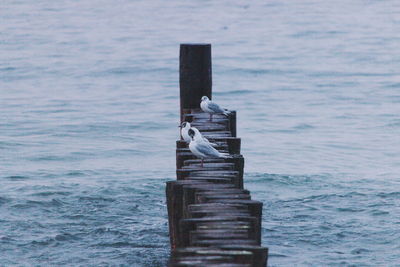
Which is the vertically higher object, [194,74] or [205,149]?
[194,74]

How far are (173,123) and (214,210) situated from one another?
16.3 metres

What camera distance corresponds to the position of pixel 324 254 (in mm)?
12609

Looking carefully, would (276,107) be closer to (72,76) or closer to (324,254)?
(72,76)

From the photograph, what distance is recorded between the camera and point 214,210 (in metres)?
8.23

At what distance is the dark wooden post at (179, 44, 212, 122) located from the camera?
44.8 ft

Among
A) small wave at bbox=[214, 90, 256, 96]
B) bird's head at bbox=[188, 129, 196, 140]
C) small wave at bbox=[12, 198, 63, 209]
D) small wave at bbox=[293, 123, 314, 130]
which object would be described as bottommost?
small wave at bbox=[12, 198, 63, 209]

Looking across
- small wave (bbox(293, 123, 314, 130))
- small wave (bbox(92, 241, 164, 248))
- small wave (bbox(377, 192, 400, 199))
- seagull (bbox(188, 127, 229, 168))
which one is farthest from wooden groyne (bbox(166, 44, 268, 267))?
small wave (bbox(293, 123, 314, 130))

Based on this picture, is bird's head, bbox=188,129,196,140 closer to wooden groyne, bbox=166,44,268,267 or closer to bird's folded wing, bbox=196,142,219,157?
wooden groyne, bbox=166,44,268,267

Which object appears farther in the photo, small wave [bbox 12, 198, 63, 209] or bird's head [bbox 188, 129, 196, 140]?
small wave [bbox 12, 198, 63, 209]

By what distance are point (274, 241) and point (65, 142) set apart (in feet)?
32.9

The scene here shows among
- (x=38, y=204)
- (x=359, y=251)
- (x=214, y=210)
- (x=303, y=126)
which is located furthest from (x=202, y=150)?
(x=303, y=126)

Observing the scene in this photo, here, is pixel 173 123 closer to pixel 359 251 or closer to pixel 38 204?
pixel 38 204

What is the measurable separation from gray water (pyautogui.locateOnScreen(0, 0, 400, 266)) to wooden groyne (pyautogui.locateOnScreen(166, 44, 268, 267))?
6.18 ft

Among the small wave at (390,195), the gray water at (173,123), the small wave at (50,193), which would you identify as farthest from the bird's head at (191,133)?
the small wave at (390,195)
